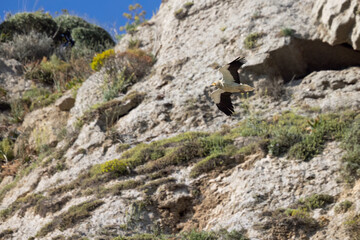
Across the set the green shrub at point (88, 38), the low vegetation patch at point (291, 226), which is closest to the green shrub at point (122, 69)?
the green shrub at point (88, 38)

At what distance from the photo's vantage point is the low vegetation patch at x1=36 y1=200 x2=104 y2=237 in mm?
7867

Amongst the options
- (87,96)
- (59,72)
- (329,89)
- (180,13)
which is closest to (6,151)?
(87,96)

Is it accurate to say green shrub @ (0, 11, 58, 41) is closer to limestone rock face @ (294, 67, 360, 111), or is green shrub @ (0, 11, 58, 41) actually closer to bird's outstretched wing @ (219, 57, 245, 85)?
limestone rock face @ (294, 67, 360, 111)

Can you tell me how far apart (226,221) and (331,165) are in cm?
199

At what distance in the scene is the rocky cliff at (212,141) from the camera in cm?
729

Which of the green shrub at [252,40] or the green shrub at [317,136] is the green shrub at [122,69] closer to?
the green shrub at [252,40]

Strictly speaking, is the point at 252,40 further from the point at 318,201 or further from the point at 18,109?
the point at 18,109

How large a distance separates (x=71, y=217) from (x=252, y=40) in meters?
6.57

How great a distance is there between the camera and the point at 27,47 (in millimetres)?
17609

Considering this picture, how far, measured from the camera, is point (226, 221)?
7180 millimetres

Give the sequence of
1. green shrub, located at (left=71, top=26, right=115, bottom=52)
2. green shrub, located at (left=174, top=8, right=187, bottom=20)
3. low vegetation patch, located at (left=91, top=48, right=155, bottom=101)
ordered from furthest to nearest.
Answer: green shrub, located at (left=71, top=26, right=115, bottom=52), green shrub, located at (left=174, top=8, right=187, bottom=20), low vegetation patch, located at (left=91, top=48, right=155, bottom=101)

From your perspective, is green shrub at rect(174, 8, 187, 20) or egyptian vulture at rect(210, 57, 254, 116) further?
green shrub at rect(174, 8, 187, 20)

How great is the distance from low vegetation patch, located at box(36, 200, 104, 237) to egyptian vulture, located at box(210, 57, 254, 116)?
2.78 metres

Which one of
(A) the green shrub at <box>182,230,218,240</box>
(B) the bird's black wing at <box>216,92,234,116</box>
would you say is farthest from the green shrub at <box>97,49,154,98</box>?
(A) the green shrub at <box>182,230,218,240</box>
